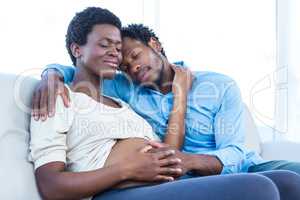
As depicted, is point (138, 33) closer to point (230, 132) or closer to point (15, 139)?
point (230, 132)

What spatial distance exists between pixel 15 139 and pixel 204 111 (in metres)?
0.66

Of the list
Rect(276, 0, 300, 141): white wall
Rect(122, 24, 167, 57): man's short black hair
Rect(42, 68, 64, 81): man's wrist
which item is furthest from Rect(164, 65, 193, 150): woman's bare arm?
Rect(276, 0, 300, 141): white wall

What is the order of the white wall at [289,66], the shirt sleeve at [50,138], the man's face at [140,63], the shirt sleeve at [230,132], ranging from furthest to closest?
the white wall at [289,66] < the man's face at [140,63] < the shirt sleeve at [230,132] < the shirt sleeve at [50,138]

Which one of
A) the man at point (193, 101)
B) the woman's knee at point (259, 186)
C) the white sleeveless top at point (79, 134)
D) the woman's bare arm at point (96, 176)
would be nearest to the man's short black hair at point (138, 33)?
the man at point (193, 101)

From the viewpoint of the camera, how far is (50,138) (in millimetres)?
1229

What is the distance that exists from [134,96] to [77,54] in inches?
10.5

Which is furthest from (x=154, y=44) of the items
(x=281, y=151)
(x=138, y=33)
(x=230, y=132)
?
(x=281, y=151)

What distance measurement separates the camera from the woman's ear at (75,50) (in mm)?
1571

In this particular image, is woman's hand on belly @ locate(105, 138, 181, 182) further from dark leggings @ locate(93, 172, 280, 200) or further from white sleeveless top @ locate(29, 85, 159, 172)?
dark leggings @ locate(93, 172, 280, 200)

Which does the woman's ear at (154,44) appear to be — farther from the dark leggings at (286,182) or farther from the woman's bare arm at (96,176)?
the dark leggings at (286,182)

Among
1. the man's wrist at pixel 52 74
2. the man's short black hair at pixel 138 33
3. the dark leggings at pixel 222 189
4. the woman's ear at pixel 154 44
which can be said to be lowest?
the dark leggings at pixel 222 189

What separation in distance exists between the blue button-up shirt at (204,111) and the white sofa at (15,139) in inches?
8.1

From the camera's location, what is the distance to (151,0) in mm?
2555

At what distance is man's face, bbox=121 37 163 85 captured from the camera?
1631 mm
